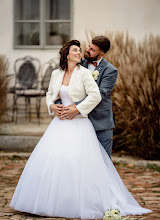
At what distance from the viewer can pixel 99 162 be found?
12.8 feet

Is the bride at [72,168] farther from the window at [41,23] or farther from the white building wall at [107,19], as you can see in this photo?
the window at [41,23]

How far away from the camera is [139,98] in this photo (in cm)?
655

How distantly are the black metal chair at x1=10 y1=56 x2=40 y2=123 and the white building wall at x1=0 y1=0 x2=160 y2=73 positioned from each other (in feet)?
0.39

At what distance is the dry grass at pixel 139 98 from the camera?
661cm

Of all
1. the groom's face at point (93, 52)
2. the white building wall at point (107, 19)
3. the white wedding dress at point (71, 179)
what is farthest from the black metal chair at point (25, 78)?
the white wedding dress at point (71, 179)

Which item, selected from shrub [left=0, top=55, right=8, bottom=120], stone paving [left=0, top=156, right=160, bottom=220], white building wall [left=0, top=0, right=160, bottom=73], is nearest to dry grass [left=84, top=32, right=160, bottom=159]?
stone paving [left=0, top=156, right=160, bottom=220]

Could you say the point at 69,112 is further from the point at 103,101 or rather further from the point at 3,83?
the point at 3,83

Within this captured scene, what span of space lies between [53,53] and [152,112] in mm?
2865

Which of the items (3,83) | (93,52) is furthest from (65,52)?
(3,83)

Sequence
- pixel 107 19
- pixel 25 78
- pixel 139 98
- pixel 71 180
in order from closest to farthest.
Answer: pixel 71 180 → pixel 139 98 → pixel 107 19 → pixel 25 78

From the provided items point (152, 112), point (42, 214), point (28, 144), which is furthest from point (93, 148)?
point (28, 144)

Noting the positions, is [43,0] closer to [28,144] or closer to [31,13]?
[31,13]

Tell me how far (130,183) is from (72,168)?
184 centimetres

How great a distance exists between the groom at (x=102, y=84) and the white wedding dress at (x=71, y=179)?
15 cm
